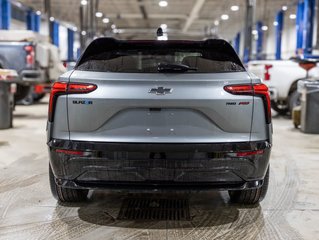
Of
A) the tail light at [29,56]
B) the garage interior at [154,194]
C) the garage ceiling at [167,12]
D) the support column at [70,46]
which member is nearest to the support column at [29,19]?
the garage ceiling at [167,12]

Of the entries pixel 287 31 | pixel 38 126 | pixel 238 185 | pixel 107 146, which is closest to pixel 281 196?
pixel 238 185

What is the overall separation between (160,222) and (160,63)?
4.01 feet

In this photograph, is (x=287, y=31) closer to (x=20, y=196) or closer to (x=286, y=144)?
(x=286, y=144)

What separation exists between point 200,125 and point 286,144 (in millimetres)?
4765

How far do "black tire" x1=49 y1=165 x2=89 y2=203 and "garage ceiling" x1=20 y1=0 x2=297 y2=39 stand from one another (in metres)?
17.8

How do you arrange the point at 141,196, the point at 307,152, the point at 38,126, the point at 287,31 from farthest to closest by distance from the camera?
the point at 287,31, the point at 38,126, the point at 307,152, the point at 141,196

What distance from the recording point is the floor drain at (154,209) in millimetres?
3669

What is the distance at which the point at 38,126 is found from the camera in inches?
377

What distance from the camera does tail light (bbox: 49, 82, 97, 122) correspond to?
3.20 metres

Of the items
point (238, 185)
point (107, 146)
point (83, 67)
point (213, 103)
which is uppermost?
point (83, 67)

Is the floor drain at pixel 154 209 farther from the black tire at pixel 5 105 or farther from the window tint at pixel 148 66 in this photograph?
the black tire at pixel 5 105

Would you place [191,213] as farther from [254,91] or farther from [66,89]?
[66,89]

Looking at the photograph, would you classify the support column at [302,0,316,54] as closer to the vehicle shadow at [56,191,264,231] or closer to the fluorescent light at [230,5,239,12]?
the fluorescent light at [230,5,239,12]

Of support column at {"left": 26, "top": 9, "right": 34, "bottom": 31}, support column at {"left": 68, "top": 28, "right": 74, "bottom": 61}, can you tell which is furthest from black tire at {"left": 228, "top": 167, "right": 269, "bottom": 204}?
support column at {"left": 68, "top": 28, "right": 74, "bottom": 61}
